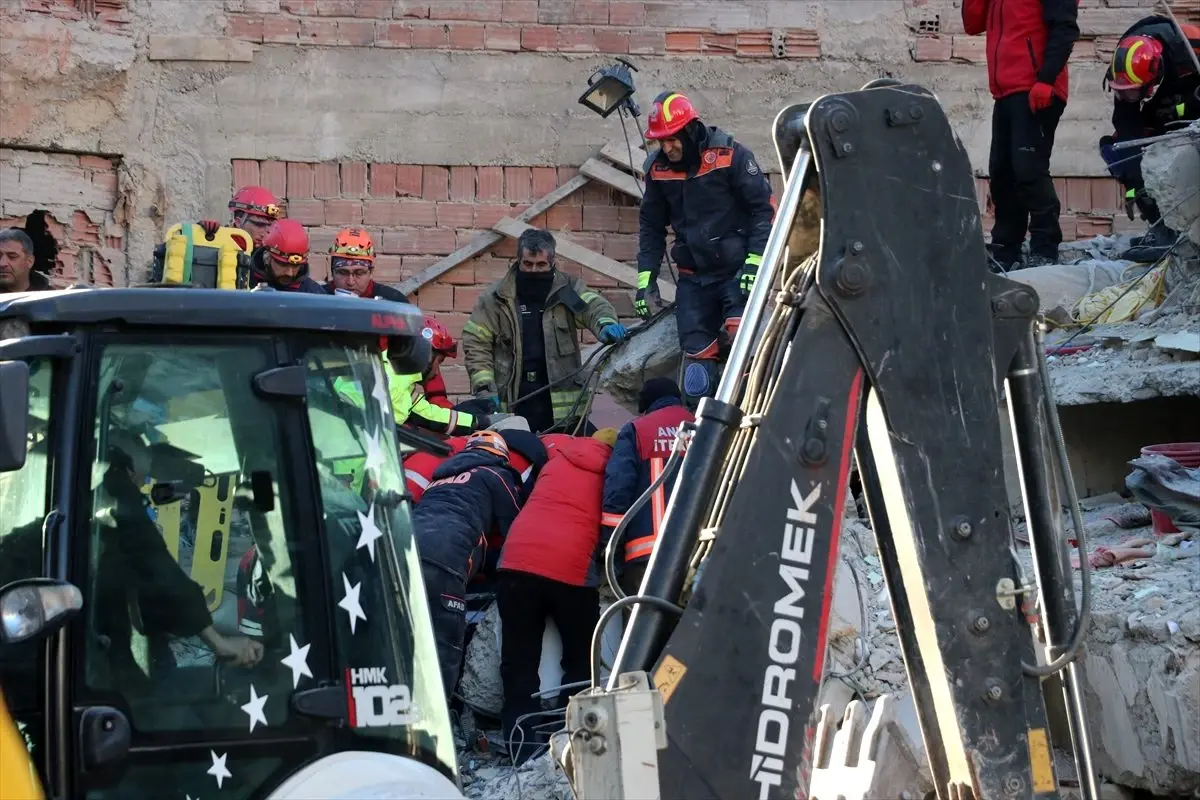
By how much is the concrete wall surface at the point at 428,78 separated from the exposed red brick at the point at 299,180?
0.04 m

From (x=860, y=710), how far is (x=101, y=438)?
3.26 m

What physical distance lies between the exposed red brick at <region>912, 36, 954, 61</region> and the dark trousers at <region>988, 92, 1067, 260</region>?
2813 millimetres

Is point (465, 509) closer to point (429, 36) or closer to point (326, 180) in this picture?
point (326, 180)

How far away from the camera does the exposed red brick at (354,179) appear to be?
12070 millimetres

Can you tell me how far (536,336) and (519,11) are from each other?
3.22 m

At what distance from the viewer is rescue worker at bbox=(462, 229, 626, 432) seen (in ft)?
34.0

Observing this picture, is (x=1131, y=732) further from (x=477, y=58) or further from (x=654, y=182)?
(x=477, y=58)

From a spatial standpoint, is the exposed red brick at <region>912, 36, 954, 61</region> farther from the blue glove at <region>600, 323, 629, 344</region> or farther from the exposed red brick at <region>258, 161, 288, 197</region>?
the exposed red brick at <region>258, 161, 288, 197</region>

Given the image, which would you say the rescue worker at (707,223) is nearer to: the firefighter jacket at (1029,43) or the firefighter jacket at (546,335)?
the firefighter jacket at (546,335)

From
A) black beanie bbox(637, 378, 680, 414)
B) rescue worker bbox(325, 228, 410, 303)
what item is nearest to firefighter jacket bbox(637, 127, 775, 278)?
black beanie bbox(637, 378, 680, 414)

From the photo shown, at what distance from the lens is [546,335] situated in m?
10.5

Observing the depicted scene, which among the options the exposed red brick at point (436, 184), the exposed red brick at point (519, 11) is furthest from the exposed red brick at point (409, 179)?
the exposed red brick at point (519, 11)

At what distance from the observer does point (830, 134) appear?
11.2ft

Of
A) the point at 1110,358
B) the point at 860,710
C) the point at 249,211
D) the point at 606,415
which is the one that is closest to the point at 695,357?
the point at 606,415
